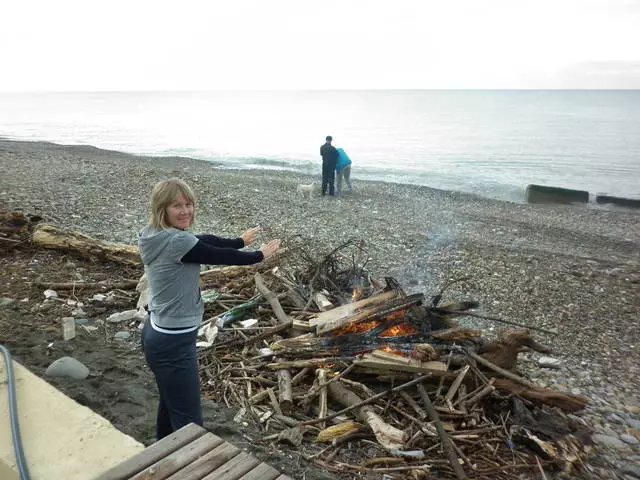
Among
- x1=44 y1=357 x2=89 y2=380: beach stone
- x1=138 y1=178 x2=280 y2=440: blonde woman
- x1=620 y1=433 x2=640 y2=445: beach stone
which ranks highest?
x1=138 y1=178 x2=280 y2=440: blonde woman

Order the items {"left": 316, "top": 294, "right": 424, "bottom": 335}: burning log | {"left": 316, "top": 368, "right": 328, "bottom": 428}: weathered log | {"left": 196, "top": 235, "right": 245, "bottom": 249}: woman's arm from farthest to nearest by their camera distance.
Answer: {"left": 316, "top": 294, "right": 424, "bottom": 335}: burning log → {"left": 316, "top": 368, "right": 328, "bottom": 428}: weathered log → {"left": 196, "top": 235, "right": 245, "bottom": 249}: woman's arm

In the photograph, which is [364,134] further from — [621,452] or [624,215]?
[621,452]

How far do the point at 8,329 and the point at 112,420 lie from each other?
7.88 feet

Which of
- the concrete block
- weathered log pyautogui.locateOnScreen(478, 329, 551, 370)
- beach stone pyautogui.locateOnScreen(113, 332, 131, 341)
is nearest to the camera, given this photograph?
weathered log pyautogui.locateOnScreen(478, 329, 551, 370)

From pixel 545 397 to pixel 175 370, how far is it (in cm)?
375

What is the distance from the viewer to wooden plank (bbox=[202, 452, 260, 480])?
2367 millimetres

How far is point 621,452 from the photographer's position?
14.4 ft

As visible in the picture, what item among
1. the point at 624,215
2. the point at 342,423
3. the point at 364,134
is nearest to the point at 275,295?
the point at 342,423

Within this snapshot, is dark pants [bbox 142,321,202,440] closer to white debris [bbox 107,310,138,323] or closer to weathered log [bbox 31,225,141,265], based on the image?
white debris [bbox 107,310,138,323]

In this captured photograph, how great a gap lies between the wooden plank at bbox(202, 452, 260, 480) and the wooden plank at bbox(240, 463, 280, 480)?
0.03 m

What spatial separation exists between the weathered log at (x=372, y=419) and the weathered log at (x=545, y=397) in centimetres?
139

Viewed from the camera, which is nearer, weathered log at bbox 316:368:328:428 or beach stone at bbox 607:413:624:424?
weathered log at bbox 316:368:328:428

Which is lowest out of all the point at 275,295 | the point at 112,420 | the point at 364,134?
the point at 112,420

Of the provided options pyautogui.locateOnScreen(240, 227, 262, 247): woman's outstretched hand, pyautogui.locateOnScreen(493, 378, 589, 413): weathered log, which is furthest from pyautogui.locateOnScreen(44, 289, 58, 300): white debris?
pyautogui.locateOnScreen(493, 378, 589, 413): weathered log
